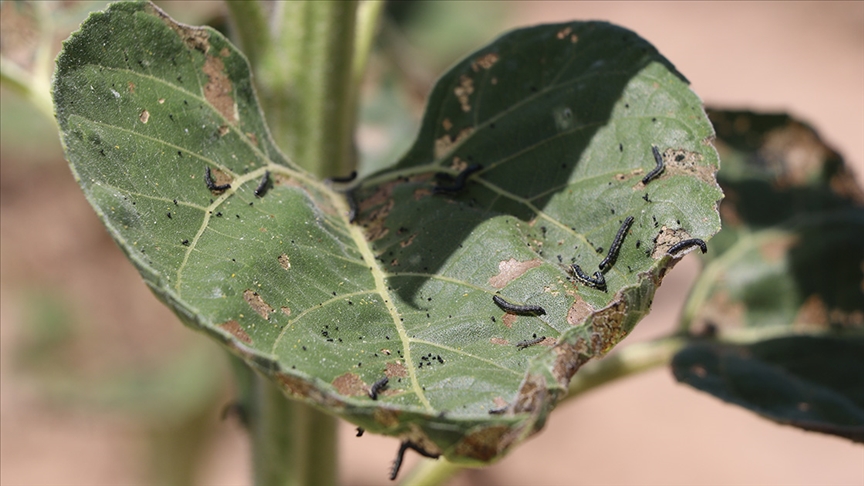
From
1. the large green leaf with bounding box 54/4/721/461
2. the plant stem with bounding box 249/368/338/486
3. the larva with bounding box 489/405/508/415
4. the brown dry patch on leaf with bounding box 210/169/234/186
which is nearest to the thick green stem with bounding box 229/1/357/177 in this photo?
the large green leaf with bounding box 54/4/721/461

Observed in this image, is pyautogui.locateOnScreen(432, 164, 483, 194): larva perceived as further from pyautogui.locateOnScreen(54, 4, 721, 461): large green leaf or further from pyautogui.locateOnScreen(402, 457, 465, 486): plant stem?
pyautogui.locateOnScreen(402, 457, 465, 486): plant stem

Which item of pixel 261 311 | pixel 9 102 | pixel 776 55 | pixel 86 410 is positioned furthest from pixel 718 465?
pixel 776 55

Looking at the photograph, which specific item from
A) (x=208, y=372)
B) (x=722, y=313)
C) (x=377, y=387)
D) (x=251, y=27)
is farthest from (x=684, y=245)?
(x=208, y=372)

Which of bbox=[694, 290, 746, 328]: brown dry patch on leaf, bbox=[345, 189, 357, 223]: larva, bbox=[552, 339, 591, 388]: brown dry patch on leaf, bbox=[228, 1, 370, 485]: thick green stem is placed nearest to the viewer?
bbox=[552, 339, 591, 388]: brown dry patch on leaf

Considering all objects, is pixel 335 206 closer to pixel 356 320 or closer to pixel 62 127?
pixel 356 320

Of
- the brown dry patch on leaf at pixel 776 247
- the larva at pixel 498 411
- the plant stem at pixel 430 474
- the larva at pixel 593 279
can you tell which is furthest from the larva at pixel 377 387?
the brown dry patch on leaf at pixel 776 247

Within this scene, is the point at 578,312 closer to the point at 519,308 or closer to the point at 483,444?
the point at 519,308
